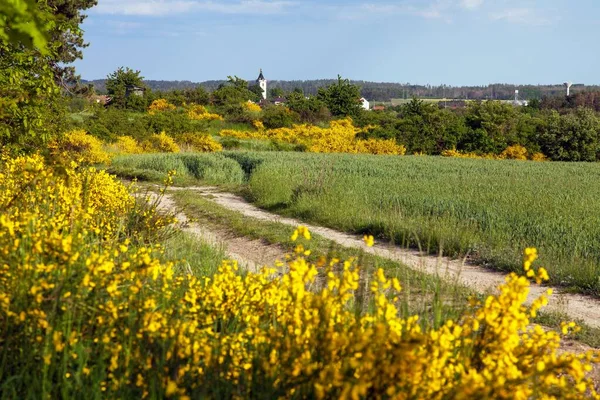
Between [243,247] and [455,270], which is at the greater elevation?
[455,270]

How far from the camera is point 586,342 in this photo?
7129 mm

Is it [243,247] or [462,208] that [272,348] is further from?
[462,208]

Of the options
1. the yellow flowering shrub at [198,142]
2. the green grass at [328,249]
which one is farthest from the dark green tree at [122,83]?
the green grass at [328,249]

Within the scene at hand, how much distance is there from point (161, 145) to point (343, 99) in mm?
28060

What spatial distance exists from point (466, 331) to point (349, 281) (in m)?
0.71

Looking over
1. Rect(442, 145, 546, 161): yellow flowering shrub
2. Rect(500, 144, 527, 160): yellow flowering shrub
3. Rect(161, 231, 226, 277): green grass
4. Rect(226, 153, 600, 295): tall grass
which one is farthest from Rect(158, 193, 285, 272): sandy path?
Rect(500, 144, 527, 160): yellow flowering shrub

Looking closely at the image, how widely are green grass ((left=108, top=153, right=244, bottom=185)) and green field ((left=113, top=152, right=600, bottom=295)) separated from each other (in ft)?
0.67

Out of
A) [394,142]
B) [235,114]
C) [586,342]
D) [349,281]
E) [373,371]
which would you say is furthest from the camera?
[235,114]

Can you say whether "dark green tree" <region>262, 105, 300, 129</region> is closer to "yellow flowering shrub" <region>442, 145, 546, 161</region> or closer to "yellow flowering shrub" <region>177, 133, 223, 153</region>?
"yellow flowering shrub" <region>442, 145, 546, 161</region>

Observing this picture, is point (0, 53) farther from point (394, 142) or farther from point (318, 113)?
point (318, 113)

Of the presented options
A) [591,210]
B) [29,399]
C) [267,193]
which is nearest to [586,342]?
[29,399]

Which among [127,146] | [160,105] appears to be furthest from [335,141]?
[160,105]

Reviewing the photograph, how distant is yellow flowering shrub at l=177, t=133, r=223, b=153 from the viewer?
37438mm

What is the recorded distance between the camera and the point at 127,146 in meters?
34.4
